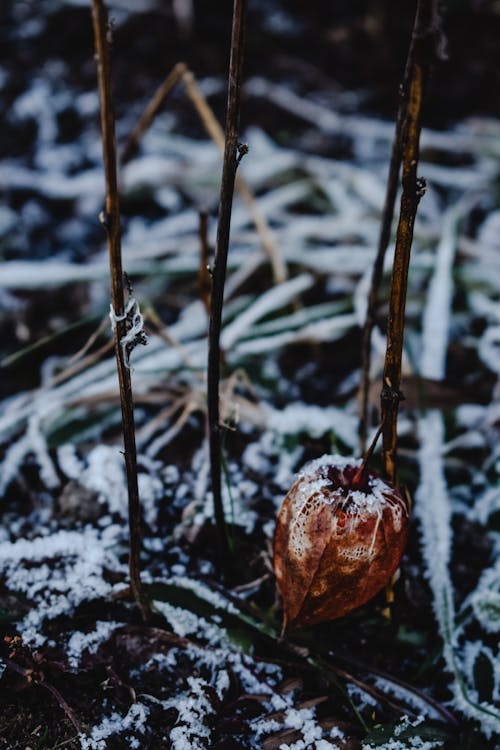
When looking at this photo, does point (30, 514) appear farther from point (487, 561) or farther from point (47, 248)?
point (47, 248)

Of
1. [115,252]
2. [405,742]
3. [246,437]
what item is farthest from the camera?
[246,437]

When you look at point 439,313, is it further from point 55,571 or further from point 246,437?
point 55,571

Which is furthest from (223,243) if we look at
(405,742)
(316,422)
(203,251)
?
(405,742)

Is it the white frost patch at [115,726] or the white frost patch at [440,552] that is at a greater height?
the white frost patch at [440,552]

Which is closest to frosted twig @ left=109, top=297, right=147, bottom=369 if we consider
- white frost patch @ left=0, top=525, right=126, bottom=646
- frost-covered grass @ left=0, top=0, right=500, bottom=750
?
frost-covered grass @ left=0, top=0, right=500, bottom=750

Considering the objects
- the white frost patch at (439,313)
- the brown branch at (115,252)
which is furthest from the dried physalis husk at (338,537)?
the white frost patch at (439,313)

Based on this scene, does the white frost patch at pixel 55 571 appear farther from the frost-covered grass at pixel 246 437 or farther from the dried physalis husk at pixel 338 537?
the dried physalis husk at pixel 338 537

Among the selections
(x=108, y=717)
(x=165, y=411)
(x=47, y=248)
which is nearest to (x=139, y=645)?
(x=108, y=717)
